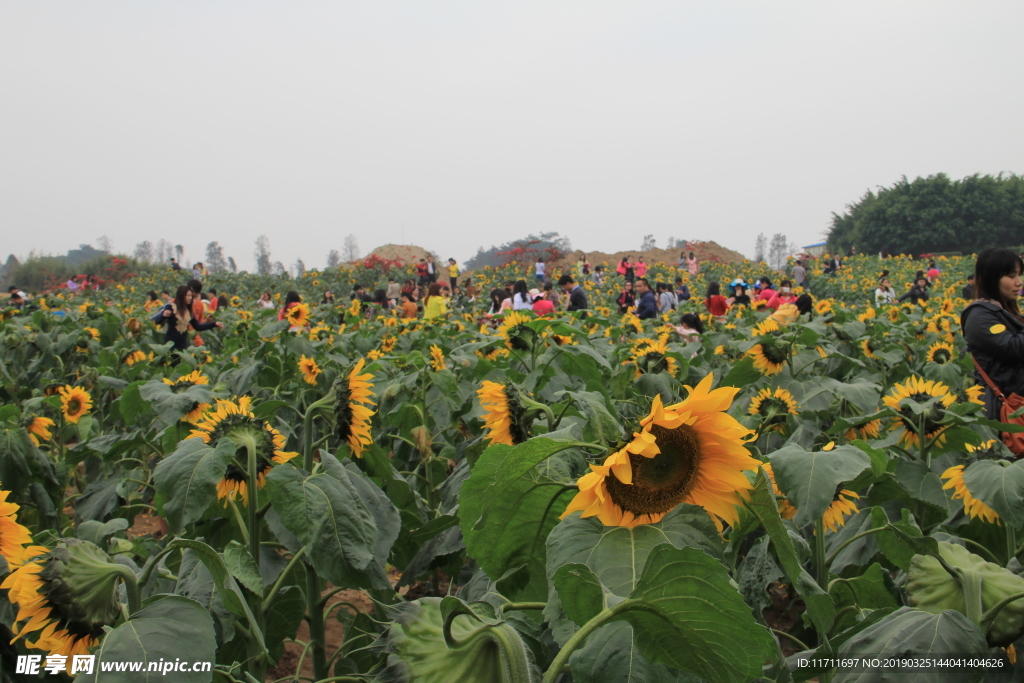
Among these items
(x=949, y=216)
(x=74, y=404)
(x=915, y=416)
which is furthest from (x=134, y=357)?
(x=949, y=216)

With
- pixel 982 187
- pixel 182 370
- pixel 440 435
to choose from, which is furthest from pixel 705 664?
A: pixel 982 187

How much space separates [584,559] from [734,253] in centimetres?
4876

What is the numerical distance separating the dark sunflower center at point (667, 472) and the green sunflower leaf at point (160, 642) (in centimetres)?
65

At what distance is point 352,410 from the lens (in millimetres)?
1882

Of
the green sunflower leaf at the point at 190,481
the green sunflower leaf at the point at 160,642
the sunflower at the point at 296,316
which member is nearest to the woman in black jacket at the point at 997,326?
the green sunflower leaf at the point at 190,481

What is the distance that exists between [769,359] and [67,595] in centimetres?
332

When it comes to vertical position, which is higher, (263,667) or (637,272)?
(637,272)

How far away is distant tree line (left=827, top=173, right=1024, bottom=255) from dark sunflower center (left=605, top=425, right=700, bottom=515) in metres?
52.5

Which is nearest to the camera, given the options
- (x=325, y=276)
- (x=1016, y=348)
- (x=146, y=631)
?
(x=146, y=631)

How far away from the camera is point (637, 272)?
24.4m

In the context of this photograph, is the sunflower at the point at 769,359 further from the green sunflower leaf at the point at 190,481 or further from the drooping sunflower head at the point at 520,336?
the green sunflower leaf at the point at 190,481

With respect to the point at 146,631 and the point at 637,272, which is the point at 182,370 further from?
the point at 637,272

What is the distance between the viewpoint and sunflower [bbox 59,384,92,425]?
13.0 feet

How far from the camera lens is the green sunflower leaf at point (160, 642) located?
3.15 feet
